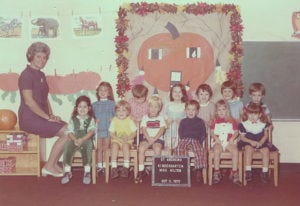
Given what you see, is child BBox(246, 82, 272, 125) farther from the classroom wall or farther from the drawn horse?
the drawn horse

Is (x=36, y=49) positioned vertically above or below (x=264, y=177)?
above

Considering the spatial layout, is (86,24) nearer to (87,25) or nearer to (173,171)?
(87,25)

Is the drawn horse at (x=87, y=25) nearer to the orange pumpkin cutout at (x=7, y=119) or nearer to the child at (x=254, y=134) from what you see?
the orange pumpkin cutout at (x=7, y=119)

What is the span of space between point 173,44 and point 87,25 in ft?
3.96

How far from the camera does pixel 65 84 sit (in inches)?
287

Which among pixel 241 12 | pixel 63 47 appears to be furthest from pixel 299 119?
pixel 63 47

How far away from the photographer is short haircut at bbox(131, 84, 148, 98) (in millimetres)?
6902

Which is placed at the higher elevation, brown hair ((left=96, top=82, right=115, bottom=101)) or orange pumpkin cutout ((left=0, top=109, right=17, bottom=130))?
brown hair ((left=96, top=82, right=115, bottom=101))

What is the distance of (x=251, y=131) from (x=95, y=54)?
237 cm

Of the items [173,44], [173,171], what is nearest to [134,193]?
[173,171]

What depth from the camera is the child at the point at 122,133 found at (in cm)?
644

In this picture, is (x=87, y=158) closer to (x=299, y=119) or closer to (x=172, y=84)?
(x=172, y=84)

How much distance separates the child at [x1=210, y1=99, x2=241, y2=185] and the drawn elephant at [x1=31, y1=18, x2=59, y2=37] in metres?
2.47

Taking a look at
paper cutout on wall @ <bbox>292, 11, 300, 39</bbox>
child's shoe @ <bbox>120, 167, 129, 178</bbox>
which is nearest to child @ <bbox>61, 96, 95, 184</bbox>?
child's shoe @ <bbox>120, 167, 129, 178</bbox>
